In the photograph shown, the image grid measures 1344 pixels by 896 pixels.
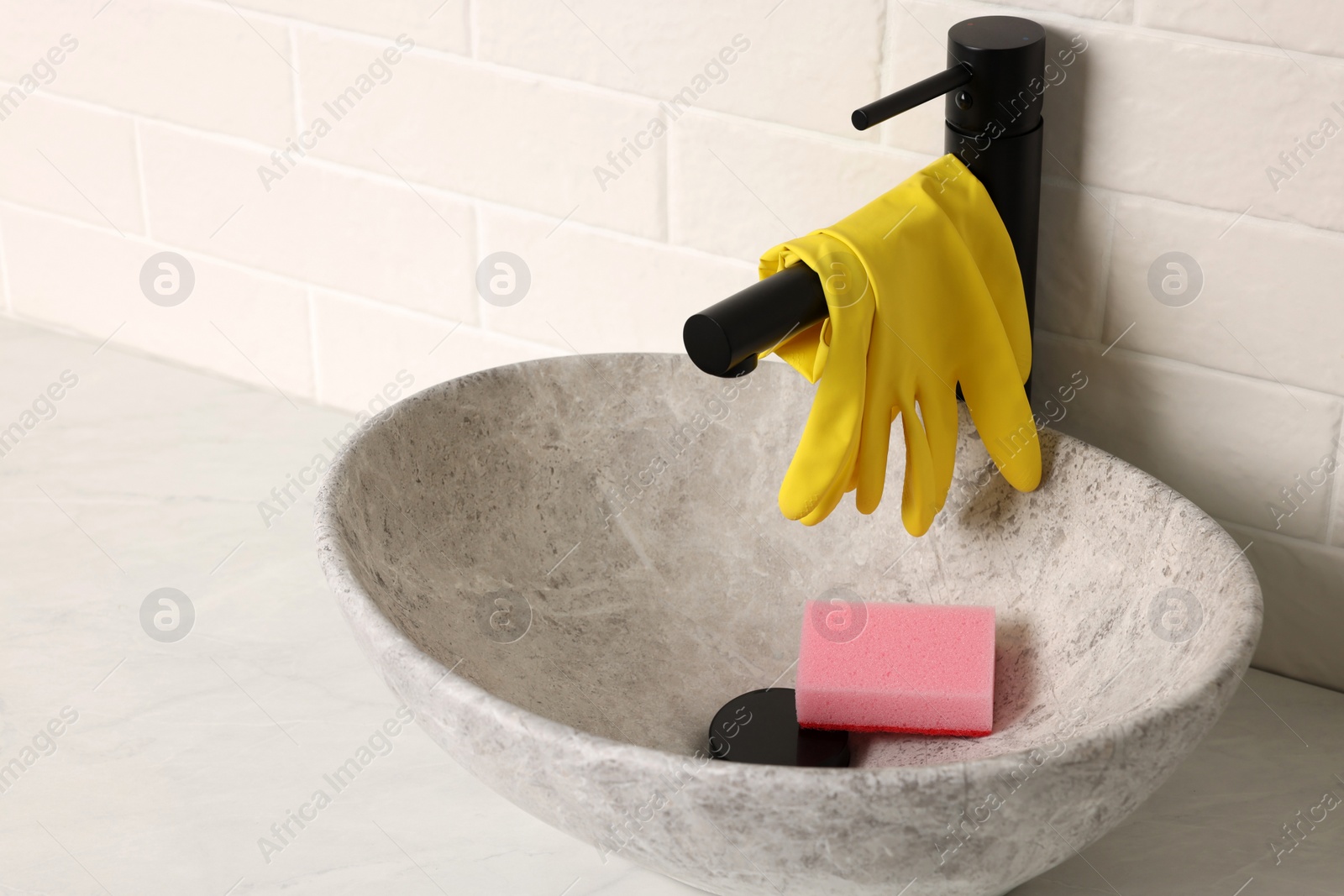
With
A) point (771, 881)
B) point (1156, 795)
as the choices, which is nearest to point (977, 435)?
point (1156, 795)

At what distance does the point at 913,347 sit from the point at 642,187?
351 millimetres

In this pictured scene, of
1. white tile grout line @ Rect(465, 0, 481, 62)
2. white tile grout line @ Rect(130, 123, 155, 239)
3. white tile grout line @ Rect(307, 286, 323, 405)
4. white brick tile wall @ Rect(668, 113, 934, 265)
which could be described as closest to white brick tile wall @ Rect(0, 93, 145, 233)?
white tile grout line @ Rect(130, 123, 155, 239)

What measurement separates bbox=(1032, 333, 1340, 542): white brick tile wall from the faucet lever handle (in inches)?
8.2

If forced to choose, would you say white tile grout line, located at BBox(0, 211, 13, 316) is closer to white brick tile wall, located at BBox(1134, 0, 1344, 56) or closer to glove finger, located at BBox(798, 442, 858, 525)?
glove finger, located at BBox(798, 442, 858, 525)

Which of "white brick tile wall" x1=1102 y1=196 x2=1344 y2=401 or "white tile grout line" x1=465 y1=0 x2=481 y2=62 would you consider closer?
"white brick tile wall" x1=1102 y1=196 x2=1344 y2=401

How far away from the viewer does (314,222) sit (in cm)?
126

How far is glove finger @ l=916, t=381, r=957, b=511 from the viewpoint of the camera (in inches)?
32.6

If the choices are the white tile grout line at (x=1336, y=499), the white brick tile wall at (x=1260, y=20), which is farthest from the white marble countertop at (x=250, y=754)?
the white brick tile wall at (x=1260, y=20)

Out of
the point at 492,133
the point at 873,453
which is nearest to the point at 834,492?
the point at 873,453

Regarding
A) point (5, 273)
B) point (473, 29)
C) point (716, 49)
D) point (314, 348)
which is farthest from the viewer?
point (5, 273)

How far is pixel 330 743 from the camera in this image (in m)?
0.93

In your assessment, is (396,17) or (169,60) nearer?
(396,17)

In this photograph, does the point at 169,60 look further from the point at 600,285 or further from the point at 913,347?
the point at 913,347

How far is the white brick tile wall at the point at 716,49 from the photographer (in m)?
0.94
